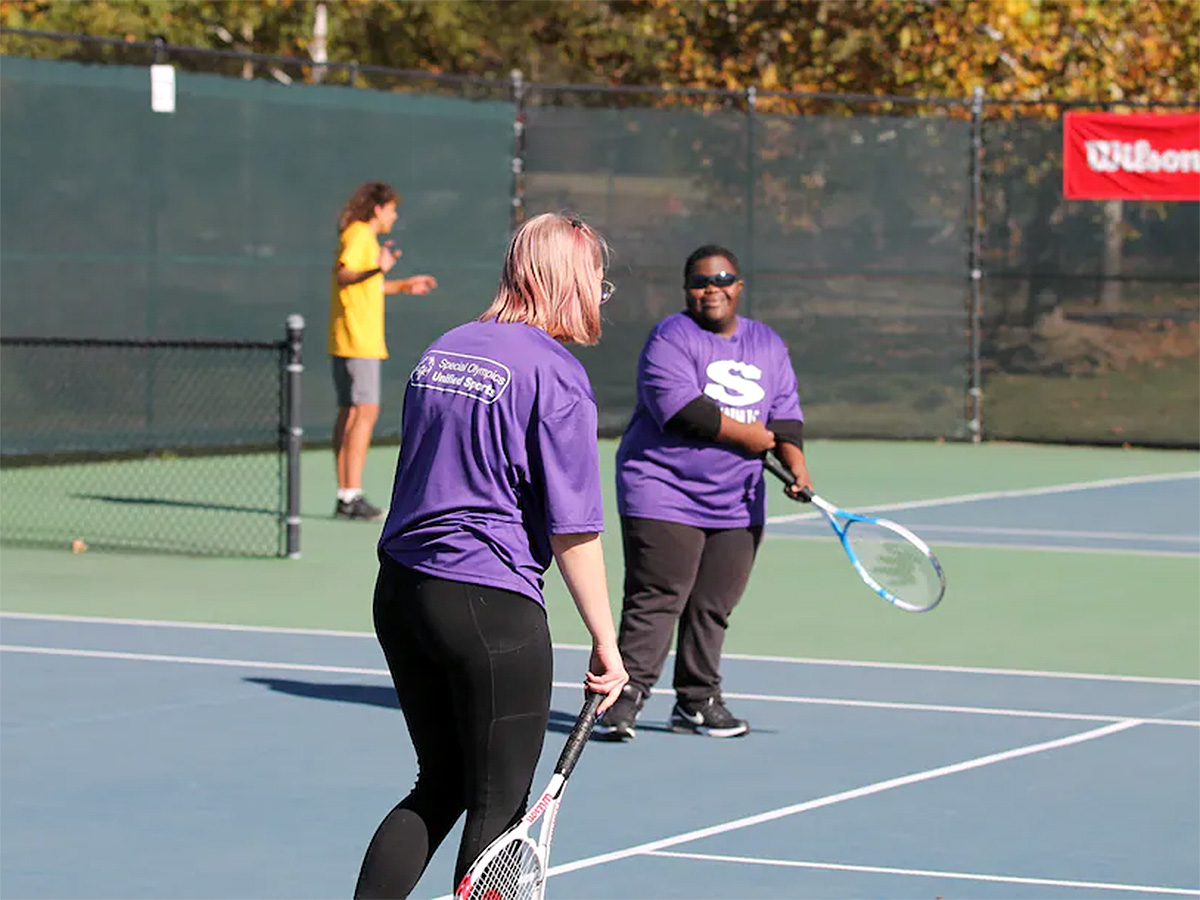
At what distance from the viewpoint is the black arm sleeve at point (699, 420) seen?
8359 mm

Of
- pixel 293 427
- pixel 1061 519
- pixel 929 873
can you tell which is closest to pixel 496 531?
pixel 929 873

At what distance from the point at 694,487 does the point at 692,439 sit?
168mm

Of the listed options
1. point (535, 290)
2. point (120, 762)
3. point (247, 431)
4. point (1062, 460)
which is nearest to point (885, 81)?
point (1062, 460)

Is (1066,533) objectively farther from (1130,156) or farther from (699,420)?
(699,420)

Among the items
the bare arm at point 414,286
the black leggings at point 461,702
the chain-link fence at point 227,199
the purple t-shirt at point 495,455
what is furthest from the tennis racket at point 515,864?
the chain-link fence at point 227,199

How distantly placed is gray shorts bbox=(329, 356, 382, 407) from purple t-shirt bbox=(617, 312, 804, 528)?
6.35 meters

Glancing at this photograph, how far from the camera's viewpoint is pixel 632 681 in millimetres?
8445

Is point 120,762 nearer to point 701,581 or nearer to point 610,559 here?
point 701,581

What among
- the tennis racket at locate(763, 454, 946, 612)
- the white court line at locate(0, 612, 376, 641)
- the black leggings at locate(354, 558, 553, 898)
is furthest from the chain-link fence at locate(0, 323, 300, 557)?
the black leggings at locate(354, 558, 553, 898)

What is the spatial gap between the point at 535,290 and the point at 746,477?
3.63 meters

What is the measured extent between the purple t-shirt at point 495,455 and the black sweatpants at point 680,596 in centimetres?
346

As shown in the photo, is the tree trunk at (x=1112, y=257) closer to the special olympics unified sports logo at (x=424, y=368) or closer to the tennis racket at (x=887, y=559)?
the tennis racket at (x=887, y=559)

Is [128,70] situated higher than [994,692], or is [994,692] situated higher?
[128,70]

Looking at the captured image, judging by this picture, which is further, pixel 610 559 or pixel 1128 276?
pixel 1128 276
